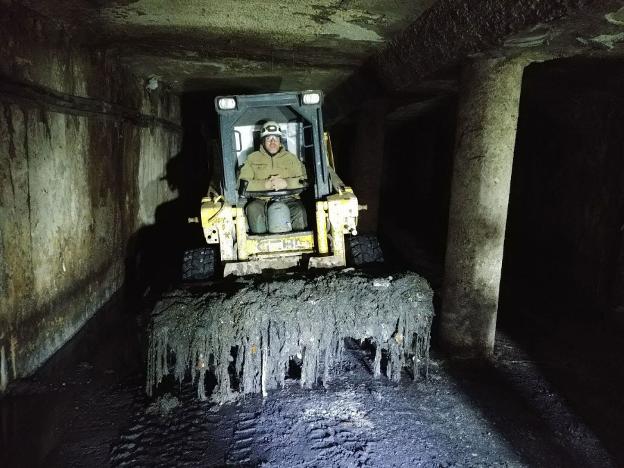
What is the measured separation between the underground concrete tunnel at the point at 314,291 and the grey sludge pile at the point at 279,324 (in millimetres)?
19

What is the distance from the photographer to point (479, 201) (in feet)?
12.5

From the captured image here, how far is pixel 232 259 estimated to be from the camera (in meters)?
4.20

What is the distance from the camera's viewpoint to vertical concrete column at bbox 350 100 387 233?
704 cm

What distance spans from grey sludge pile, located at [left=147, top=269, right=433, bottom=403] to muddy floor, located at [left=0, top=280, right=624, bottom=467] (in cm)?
28

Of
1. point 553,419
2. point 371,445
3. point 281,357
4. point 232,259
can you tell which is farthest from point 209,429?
Result: point 553,419

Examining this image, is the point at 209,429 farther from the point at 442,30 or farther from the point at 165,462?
the point at 442,30

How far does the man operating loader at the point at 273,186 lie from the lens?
4.55 metres

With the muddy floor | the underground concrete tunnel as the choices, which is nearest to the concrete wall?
the underground concrete tunnel

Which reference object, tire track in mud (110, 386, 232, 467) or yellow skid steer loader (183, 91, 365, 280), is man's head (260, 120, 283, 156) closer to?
yellow skid steer loader (183, 91, 365, 280)

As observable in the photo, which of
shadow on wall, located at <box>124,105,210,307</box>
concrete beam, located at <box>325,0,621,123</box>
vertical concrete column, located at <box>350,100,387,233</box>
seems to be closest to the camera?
concrete beam, located at <box>325,0,621,123</box>

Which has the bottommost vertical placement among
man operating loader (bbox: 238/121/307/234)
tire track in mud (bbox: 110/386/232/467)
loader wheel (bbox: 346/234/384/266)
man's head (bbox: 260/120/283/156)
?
tire track in mud (bbox: 110/386/232/467)

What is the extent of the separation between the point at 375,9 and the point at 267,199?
2.25 meters

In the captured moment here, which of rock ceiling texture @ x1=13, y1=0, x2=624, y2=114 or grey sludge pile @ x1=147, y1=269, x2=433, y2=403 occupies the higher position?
rock ceiling texture @ x1=13, y1=0, x2=624, y2=114

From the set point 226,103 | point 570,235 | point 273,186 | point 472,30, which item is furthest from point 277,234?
point 570,235
